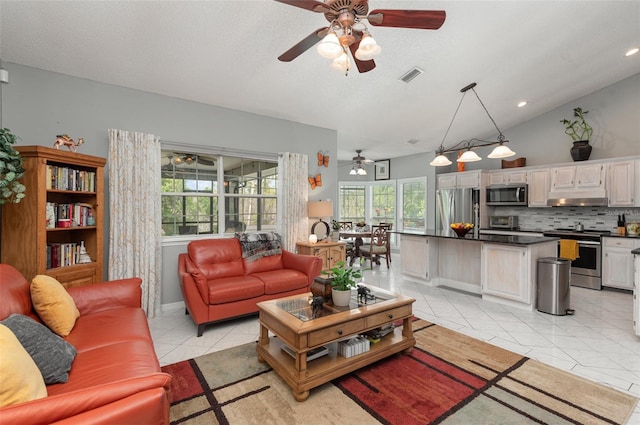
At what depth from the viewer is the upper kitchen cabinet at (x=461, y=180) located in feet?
21.5

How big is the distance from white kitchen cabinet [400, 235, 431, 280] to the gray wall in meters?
2.56

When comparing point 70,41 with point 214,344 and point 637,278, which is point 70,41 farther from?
point 637,278

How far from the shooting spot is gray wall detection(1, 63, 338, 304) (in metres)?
3.20

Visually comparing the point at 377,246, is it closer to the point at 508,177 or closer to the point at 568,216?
the point at 508,177

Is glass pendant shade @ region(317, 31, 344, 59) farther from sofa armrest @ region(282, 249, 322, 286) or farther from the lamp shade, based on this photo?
the lamp shade

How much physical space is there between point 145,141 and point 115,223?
3.50ft

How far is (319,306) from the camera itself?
2.52 m

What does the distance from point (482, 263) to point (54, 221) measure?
5.07 meters

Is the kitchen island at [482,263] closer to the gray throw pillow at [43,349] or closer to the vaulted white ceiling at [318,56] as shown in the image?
the vaulted white ceiling at [318,56]

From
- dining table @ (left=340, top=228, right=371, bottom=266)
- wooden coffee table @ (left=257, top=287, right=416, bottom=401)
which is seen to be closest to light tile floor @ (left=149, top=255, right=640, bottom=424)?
wooden coffee table @ (left=257, top=287, right=416, bottom=401)

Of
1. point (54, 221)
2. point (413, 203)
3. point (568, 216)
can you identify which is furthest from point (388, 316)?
point (413, 203)

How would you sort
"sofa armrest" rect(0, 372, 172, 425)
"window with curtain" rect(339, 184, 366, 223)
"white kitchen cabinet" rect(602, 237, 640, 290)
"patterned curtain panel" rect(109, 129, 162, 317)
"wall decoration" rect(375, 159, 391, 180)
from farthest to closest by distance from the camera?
1. "window with curtain" rect(339, 184, 366, 223)
2. "wall decoration" rect(375, 159, 391, 180)
3. "white kitchen cabinet" rect(602, 237, 640, 290)
4. "patterned curtain panel" rect(109, 129, 162, 317)
5. "sofa armrest" rect(0, 372, 172, 425)

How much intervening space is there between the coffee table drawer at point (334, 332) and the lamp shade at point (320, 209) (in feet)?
8.94

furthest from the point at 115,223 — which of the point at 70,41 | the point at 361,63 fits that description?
the point at 361,63
